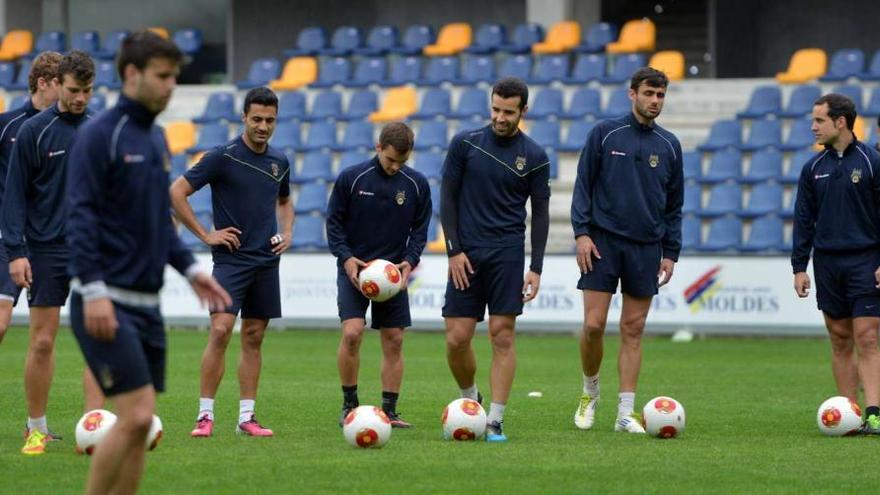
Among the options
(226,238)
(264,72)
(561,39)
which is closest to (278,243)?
(226,238)

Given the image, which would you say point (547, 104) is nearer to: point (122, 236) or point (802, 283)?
point (802, 283)

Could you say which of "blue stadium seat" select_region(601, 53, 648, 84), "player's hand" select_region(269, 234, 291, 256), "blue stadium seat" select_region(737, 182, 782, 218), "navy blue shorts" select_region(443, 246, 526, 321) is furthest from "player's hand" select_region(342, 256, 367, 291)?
"blue stadium seat" select_region(601, 53, 648, 84)

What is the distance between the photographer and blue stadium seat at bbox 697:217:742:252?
2266 centimetres

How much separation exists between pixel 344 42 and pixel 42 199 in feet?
69.2

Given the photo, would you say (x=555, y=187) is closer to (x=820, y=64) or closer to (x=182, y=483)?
(x=820, y=64)

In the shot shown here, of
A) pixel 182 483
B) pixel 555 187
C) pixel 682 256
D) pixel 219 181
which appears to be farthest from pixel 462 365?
pixel 555 187

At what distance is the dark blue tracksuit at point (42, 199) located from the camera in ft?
31.0

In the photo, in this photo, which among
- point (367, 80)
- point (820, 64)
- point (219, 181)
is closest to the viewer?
point (219, 181)

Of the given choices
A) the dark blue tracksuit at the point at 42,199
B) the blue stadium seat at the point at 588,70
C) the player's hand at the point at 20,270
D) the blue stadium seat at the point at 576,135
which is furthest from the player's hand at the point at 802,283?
the blue stadium seat at the point at 588,70

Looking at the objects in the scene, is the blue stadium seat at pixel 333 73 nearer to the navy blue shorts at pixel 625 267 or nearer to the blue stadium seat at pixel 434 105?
the blue stadium seat at pixel 434 105

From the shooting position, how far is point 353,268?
11109 millimetres

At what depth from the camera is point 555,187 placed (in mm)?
24609

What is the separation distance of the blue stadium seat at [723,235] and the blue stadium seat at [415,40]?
28.3 ft

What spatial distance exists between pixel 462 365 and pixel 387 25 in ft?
75.2
